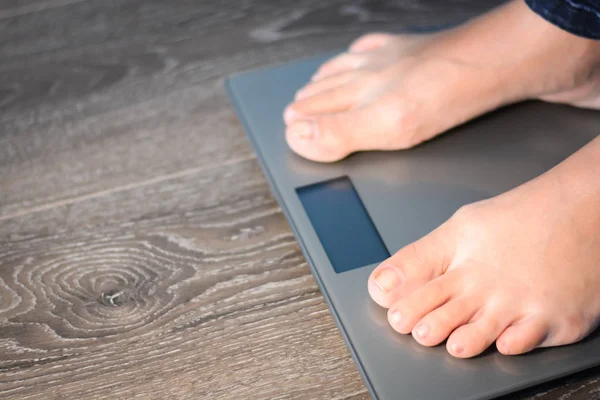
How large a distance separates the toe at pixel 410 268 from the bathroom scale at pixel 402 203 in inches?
0.7

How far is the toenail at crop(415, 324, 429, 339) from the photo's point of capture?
674 mm

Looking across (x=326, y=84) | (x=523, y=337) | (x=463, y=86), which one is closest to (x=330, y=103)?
(x=326, y=84)

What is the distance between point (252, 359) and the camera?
71cm

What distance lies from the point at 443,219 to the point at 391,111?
171 mm

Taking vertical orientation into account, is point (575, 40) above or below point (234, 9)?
above

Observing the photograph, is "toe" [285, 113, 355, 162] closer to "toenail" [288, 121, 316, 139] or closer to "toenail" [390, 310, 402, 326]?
"toenail" [288, 121, 316, 139]

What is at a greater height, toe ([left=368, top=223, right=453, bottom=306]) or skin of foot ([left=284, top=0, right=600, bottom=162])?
skin of foot ([left=284, top=0, right=600, bottom=162])

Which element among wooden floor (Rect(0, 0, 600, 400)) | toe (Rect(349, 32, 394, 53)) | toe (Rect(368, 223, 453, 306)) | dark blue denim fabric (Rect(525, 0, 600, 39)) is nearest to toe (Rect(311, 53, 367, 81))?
toe (Rect(349, 32, 394, 53))

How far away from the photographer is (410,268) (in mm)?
717

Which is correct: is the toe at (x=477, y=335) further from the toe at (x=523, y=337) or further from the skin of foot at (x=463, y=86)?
the skin of foot at (x=463, y=86)

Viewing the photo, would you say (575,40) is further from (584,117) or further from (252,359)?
(252,359)

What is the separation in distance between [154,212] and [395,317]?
34cm

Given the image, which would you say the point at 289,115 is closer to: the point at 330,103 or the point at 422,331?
the point at 330,103

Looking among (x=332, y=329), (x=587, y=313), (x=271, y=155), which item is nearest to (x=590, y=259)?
(x=587, y=313)
